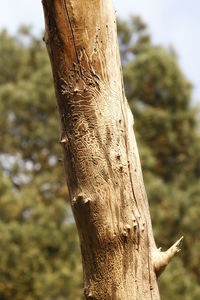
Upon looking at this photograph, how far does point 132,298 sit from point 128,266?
7 cm

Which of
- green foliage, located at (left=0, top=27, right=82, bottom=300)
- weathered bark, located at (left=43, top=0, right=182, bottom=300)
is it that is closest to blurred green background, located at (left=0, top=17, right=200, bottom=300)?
green foliage, located at (left=0, top=27, right=82, bottom=300)

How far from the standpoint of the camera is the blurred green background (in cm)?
631

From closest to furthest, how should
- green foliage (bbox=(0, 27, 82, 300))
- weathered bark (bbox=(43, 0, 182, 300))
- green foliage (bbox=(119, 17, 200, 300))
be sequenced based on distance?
weathered bark (bbox=(43, 0, 182, 300))
green foliage (bbox=(0, 27, 82, 300))
green foliage (bbox=(119, 17, 200, 300))

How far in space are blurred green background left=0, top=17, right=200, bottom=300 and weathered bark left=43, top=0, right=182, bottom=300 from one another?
5.07 meters

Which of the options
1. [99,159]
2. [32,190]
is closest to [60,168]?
[32,190]

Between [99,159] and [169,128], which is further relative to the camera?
[169,128]

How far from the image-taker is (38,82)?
789 centimetres

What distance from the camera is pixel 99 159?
1188mm

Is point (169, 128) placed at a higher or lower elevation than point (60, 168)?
higher

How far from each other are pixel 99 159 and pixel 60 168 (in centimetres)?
617

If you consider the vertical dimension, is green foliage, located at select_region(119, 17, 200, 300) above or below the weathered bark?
above

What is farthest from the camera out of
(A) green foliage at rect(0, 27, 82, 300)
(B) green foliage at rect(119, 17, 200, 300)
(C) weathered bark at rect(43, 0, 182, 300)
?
(B) green foliage at rect(119, 17, 200, 300)

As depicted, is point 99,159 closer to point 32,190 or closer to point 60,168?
point 32,190

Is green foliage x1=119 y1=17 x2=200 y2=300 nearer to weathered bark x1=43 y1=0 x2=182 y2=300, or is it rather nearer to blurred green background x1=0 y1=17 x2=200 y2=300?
blurred green background x1=0 y1=17 x2=200 y2=300
